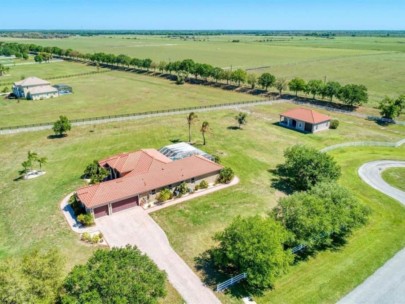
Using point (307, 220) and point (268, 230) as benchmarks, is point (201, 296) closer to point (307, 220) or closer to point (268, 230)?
point (268, 230)

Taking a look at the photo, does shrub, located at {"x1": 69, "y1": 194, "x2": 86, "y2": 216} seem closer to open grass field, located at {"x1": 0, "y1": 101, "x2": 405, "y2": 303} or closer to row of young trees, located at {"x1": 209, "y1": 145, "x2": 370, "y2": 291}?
open grass field, located at {"x1": 0, "y1": 101, "x2": 405, "y2": 303}

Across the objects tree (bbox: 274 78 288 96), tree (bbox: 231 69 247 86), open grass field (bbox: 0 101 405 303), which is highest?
tree (bbox: 231 69 247 86)

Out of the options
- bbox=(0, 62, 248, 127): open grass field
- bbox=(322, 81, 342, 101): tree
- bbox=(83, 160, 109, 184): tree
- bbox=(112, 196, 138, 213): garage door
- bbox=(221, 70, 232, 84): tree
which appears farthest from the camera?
bbox=(221, 70, 232, 84): tree

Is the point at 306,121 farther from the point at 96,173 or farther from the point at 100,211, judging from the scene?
the point at 100,211

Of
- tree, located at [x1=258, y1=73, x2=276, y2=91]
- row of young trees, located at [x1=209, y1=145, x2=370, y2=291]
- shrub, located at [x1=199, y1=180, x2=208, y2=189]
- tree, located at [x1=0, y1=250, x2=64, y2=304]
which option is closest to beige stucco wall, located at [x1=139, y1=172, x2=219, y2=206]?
shrub, located at [x1=199, y1=180, x2=208, y2=189]

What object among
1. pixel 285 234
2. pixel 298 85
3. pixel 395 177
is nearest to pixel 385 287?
pixel 285 234

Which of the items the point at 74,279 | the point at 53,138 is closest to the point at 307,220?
the point at 74,279
